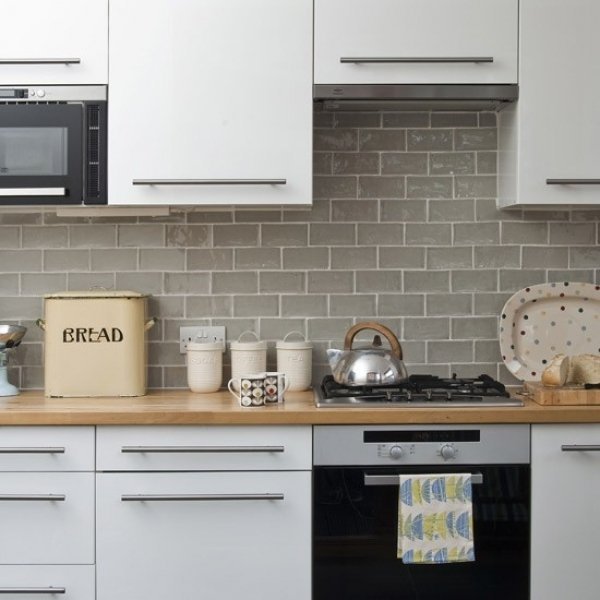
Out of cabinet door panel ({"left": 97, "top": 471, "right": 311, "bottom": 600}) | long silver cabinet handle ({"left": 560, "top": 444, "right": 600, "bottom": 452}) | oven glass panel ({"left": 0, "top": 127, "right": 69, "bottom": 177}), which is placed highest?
oven glass panel ({"left": 0, "top": 127, "right": 69, "bottom": 177})

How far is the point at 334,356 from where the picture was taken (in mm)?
3105

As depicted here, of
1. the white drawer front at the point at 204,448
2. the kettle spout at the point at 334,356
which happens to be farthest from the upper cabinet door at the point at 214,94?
the white drawer front at the point at 204,448

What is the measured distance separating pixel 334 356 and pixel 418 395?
373mm

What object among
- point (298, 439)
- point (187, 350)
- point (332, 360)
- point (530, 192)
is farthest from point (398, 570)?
point (530, 192)

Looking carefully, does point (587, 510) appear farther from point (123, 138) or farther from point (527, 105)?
point (123, 138)

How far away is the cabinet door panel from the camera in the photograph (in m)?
2.71

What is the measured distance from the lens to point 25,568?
271 centimetres

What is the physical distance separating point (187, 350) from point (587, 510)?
1409 mm

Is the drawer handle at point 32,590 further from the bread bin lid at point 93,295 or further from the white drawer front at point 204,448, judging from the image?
the bread bin lid at point 93,295

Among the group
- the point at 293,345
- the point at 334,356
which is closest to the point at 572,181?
the point at 334,356

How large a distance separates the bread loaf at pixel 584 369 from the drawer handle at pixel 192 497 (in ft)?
3.38

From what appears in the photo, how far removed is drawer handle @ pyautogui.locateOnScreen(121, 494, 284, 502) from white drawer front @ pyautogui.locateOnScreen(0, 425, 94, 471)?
0.52 ft

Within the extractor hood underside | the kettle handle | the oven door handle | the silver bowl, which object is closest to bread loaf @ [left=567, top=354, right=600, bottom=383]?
the kettle handle

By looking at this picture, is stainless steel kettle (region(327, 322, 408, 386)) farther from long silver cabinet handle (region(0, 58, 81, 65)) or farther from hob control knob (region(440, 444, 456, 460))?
long silver cabinet handle (region(0, 58, 81, 65))
